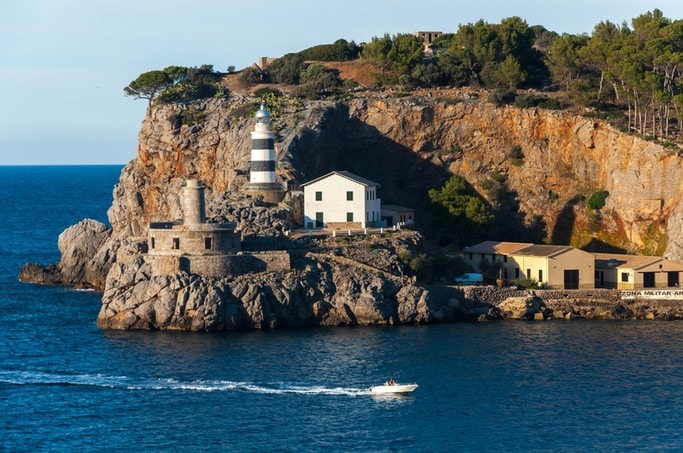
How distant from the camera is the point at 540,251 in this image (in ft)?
270

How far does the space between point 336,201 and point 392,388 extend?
28005 millimetres

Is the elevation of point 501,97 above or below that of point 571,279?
above

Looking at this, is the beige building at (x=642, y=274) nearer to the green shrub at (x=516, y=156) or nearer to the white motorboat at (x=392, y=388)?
the green shrub at (x=516, y=156)

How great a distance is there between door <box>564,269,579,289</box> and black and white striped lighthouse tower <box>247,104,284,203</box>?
63.1 ft

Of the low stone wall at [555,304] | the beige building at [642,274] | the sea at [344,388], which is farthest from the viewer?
the beige building at [642,274]

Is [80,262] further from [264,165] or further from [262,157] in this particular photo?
[262,157]

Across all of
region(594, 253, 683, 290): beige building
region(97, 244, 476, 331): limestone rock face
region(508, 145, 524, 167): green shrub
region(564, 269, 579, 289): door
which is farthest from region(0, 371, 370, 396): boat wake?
region(508, 145, 524, 167): green shrub

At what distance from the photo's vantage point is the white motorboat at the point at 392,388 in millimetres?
58744

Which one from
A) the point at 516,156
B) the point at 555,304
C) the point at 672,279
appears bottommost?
the point at 555,304

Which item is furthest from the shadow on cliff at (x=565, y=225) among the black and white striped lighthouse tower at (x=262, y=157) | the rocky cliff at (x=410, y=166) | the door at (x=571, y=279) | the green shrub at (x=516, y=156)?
the black and white striped lighthouse tower at (x=262, y=157)

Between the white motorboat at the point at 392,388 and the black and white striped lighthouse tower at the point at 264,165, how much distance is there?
95.0 feet

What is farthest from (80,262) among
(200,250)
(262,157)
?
(200,250)

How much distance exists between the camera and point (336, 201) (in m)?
85.2

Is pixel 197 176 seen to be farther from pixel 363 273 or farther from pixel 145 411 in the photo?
pixel 145 411
